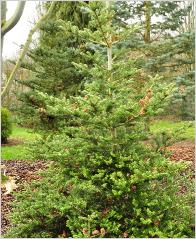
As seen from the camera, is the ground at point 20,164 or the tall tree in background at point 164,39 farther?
the tall tree in background at point 164,39

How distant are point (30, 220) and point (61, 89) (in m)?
7.00

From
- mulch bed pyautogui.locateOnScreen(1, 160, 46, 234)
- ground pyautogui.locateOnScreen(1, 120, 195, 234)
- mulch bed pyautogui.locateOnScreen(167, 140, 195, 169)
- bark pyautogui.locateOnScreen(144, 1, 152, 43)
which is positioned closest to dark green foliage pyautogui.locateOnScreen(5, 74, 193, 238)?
ground pyautogui.locateOnScreen(1, 120, 195, 234)

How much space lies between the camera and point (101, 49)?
10047mm

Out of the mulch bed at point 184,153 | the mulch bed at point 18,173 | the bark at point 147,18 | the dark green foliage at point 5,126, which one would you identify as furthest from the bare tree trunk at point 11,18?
the dark green foliage at point 5,126

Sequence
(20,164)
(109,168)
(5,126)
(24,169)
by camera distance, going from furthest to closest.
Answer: (5,126)
(20,164)
(24,169)
(109,168)

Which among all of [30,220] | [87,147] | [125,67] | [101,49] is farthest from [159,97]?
[101,49]

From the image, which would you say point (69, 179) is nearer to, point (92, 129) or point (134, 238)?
point (92, 129)

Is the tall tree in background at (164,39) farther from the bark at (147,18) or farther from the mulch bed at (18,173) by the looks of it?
the mulch bed at (18,173)

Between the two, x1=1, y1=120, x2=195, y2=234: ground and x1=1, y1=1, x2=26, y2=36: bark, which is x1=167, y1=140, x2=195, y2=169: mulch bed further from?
x1=1, y1=1, x2=26, y2=36: bark

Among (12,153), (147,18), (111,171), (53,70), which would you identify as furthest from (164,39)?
(111,171)

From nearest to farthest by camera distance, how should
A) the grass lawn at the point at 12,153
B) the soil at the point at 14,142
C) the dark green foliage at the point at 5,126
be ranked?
the grass lawn at the point at 12,153 → the dark green foliage at the point at 5,126 → the soil at the point at 14,142

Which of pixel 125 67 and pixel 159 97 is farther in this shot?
pixel 125 67

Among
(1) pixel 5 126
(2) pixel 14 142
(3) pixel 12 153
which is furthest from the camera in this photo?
(2) pixel 14 142

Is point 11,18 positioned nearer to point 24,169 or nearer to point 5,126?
point 24,169
